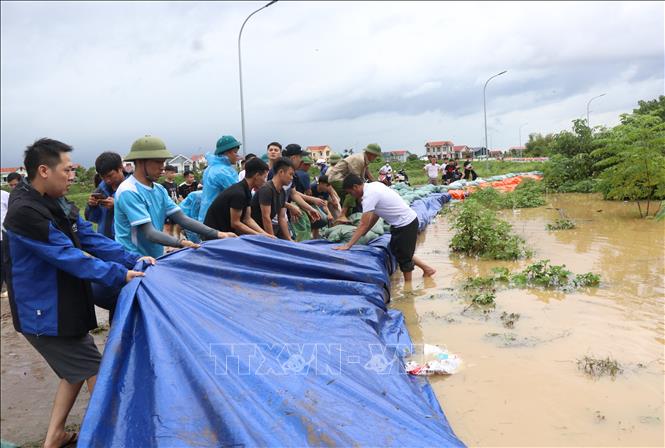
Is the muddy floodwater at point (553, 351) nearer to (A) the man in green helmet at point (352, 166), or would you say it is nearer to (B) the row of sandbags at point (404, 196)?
(B) the row of sandbags at point (404, 196)

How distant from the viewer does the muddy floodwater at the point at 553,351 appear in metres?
2.73

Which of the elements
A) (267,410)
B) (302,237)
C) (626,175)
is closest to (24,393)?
(267,410)

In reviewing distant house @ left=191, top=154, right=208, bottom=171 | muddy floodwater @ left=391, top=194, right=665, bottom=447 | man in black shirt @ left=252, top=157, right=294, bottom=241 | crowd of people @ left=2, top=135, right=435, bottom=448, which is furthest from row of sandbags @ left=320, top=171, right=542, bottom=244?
distant house @ left=191, top=154, right=208, bottom=171

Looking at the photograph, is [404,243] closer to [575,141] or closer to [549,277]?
[549,277]

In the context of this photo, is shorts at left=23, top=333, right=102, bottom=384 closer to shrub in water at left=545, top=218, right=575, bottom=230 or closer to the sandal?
the sandal

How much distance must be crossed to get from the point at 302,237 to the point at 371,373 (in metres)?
3.70

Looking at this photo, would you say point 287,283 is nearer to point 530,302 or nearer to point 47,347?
point 47,347

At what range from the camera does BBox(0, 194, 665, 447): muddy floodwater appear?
2.75m

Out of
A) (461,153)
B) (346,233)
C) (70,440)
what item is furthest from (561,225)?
(461,153)

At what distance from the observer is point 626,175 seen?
9.83 m

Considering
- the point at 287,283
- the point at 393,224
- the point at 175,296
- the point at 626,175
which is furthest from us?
the point at 626,175

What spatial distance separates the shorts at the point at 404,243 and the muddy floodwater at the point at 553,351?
0.97ft

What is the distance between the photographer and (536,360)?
11.6ft

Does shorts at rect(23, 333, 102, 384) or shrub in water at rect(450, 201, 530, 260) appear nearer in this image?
shorts at rect(23, 333, 102, 384)
